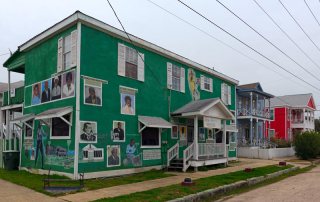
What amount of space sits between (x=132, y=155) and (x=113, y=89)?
134 inches

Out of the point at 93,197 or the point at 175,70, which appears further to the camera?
the point at 175,70

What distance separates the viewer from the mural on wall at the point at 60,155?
1480 cm

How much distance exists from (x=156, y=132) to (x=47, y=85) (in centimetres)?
622

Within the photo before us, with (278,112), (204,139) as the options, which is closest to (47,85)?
(204,139)

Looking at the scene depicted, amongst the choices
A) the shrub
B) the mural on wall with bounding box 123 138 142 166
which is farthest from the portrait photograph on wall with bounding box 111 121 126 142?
the shrub

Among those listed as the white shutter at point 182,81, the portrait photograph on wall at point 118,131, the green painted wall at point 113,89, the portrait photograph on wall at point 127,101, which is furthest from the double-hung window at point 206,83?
the portrait photograph on wall at point 118,131

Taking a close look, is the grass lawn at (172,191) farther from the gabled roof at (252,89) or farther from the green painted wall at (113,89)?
the gabled roof at (252,89)

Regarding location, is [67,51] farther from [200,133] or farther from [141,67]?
[200,133]

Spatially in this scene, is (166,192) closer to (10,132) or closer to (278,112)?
(10,132)

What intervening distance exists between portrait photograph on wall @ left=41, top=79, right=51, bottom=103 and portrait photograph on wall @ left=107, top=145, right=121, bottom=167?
3984 mm

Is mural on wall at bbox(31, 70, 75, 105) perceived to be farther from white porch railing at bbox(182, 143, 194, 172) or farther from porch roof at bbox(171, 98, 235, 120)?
white porch railing at bbox(182, 143, 194, 172)

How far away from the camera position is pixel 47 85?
1730 centimetres

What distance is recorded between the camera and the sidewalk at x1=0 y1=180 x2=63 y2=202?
1077 cm

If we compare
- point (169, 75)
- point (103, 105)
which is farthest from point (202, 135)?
point (103, 105)
